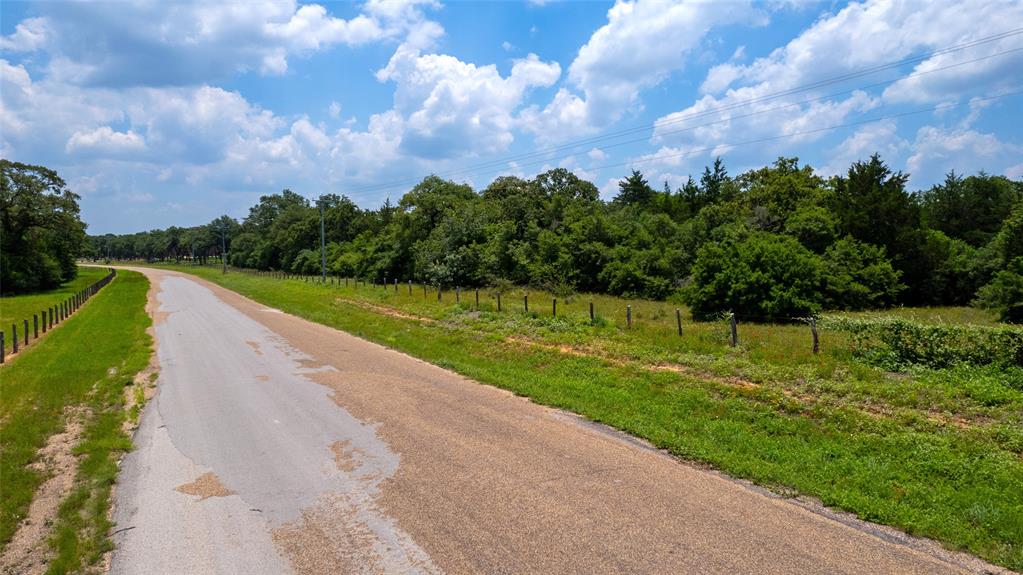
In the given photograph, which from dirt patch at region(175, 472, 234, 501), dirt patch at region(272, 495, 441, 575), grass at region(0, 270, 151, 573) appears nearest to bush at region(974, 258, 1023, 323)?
dirt patch at region(272, 495, 441, 575)

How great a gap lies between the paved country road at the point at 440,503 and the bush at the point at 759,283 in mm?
18991

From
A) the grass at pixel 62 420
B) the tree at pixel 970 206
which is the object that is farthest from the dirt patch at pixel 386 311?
the tree at pixel 970 206

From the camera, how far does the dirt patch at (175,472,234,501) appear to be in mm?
6473

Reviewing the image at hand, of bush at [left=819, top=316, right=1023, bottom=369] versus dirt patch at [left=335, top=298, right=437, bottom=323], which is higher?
bush at [left=819, top=316, right=1023, bottom=369]

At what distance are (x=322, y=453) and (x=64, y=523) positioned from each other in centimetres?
278

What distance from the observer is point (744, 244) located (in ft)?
96.1

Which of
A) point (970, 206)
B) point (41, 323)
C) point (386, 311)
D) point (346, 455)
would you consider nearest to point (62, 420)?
point (346, 455)

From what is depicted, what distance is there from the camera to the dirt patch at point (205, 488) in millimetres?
6473

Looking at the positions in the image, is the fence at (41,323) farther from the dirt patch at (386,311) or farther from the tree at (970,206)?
the tree at (970,206)

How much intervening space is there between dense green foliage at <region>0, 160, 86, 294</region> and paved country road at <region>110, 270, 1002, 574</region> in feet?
193

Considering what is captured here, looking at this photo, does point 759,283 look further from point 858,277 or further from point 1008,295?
point 1008,295

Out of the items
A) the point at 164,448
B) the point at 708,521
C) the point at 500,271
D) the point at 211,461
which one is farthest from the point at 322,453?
the point at 500,271

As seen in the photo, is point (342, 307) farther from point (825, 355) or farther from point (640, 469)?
point (640, 469)

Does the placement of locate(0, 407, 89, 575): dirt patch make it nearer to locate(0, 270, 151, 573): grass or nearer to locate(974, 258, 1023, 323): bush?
locate(0, 270, 151, 573): grass
